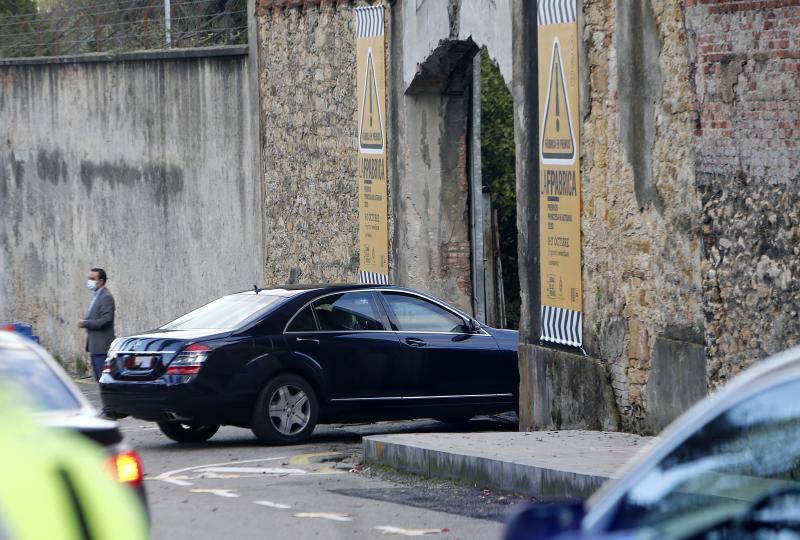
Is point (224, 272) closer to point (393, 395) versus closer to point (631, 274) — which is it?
point (393, 395)

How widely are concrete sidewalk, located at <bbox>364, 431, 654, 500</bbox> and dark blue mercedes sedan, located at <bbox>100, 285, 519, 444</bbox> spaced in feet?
5.21

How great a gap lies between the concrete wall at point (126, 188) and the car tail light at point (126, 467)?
1637cm

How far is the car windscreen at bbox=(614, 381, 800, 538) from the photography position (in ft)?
12.0

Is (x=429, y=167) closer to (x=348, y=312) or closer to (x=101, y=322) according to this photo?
(x=101, y=322)

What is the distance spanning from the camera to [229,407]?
13.6 metres

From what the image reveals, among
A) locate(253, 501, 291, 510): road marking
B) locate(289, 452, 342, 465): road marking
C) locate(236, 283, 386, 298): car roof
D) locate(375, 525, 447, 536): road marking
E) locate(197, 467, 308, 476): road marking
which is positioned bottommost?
locate(289, 452, 342, 465): road marking

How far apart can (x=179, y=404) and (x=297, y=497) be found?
A: 2.92 metres

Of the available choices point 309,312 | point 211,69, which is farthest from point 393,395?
point 211,69

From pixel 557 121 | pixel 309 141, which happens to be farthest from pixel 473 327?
pixel 309 141

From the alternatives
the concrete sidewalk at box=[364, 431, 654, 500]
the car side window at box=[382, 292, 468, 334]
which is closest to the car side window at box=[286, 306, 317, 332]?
the car side window at box=[382, 292, 468, 334]

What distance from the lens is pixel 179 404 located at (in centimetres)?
1350

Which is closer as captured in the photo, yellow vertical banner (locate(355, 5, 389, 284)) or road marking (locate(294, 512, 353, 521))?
road marking (locate(294, 512, 353, 521))

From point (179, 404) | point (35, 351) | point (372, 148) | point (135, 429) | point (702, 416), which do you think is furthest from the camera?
point (372, 148)

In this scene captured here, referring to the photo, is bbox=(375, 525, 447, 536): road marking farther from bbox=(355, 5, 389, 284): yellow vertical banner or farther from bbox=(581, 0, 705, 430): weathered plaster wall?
bbox=(355, 5, 389, 284): yellow vertical banner
